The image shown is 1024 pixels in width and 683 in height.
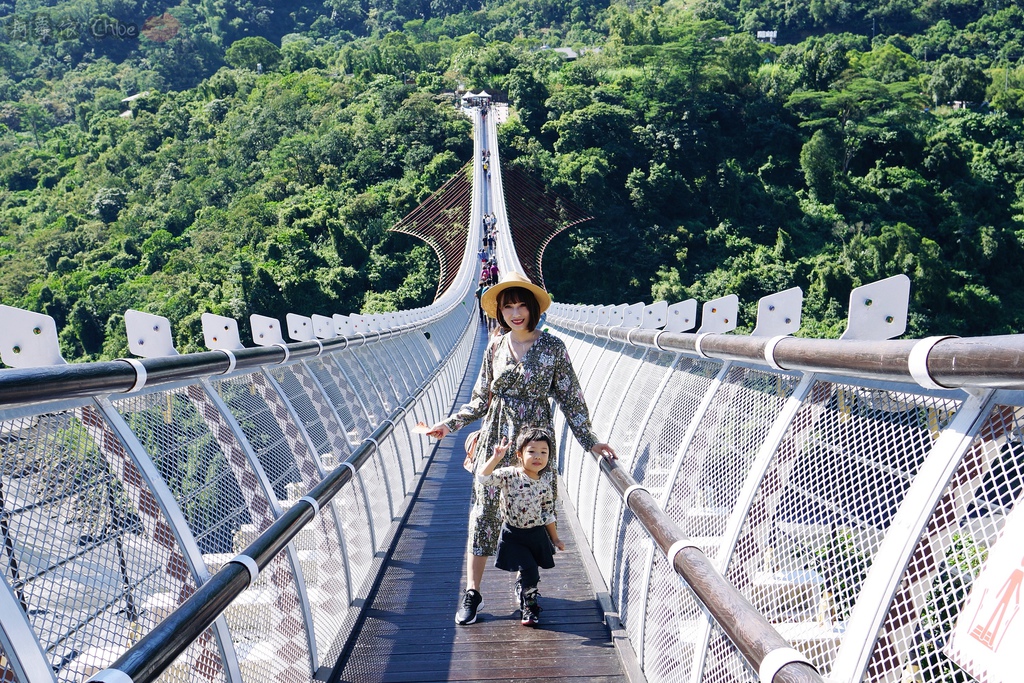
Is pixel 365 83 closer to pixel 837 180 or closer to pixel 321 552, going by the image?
pixel 837 180

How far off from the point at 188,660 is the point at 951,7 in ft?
291

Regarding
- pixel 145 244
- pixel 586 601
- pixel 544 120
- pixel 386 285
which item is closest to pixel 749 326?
pixel 386 285

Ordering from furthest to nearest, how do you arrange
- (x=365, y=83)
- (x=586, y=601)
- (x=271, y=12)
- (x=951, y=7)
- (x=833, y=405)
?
1. (x=271, y=12)
2. (x=951, y=7)
3. (x=365, y=83)
4. (x=586, y=601)
5. (x=833, y=405)

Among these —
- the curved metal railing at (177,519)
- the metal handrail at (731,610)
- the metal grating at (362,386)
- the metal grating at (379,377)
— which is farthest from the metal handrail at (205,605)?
the metal grating at (379,377)

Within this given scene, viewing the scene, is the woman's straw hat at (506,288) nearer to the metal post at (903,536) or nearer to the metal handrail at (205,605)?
the metal handrail at (205,605)

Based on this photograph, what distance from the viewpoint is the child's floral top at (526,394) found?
3.07 metres

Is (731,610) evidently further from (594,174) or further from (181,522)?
(594,174)

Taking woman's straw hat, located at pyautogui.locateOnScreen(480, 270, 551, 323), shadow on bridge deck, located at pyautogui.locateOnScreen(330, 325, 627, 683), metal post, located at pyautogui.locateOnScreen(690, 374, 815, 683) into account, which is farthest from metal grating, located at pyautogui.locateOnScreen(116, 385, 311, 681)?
metal post, located at pyautogui.locateOnScreen(690, 374, 815, 683)

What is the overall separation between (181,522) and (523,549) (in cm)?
149

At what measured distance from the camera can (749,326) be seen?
118 feet

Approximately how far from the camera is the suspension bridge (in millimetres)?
1210

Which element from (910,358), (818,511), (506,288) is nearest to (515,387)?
(506,288)

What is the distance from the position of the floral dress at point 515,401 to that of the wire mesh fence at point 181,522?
1.59 feet

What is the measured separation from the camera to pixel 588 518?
428cm
